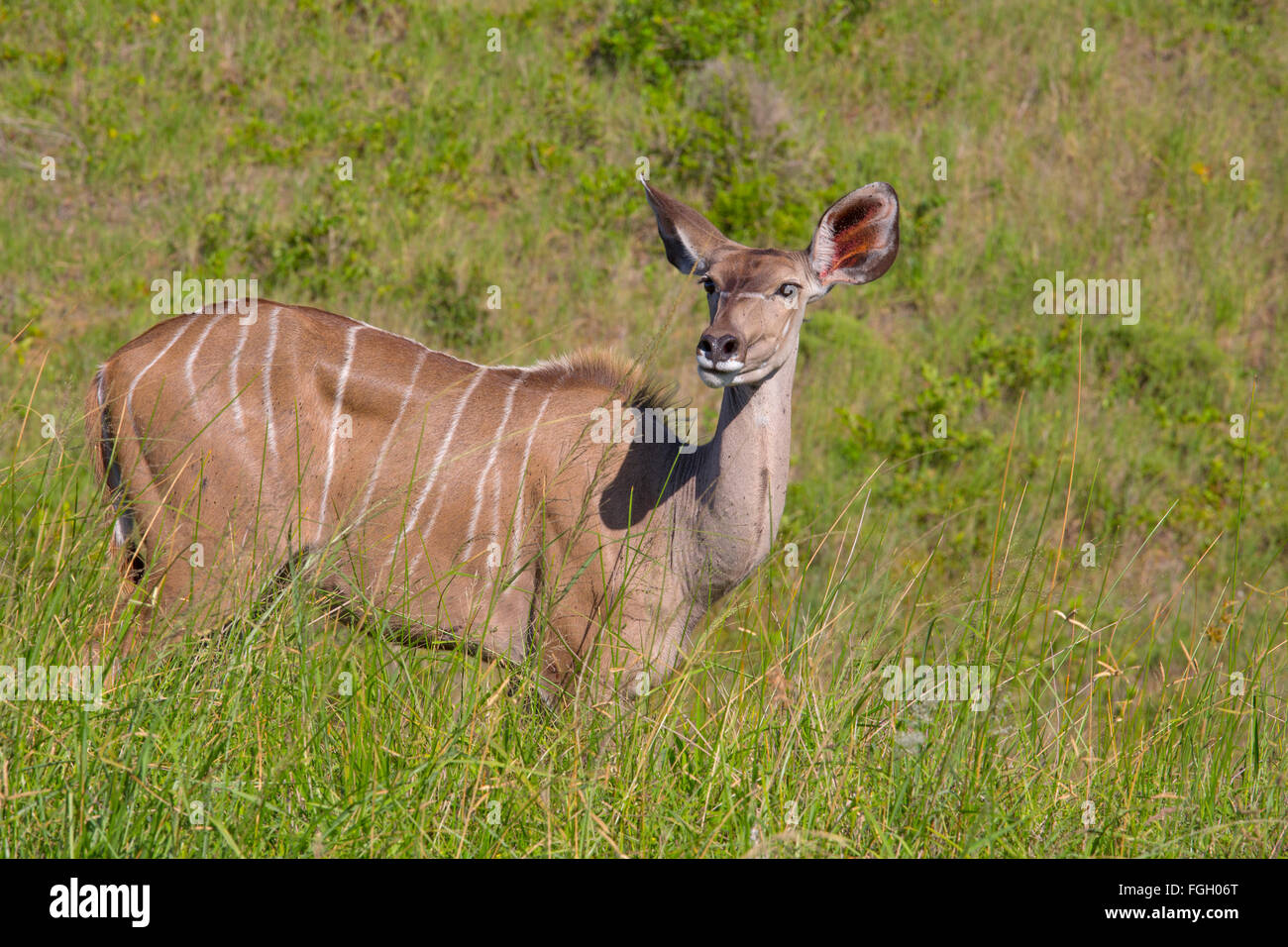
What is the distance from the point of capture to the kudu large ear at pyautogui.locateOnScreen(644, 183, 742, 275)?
14.1 feet

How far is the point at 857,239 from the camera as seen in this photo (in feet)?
14.0

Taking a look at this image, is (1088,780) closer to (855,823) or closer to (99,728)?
(855,823)

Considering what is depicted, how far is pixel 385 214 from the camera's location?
9.41 meters

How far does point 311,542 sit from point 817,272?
181cm

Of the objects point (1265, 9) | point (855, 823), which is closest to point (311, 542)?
point (855, 823)

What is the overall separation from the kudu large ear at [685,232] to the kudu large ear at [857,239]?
0.91 ft

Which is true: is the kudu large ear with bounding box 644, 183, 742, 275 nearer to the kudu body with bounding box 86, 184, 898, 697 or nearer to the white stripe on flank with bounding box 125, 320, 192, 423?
the kudu body with bounding box 86, 184, 898, 697

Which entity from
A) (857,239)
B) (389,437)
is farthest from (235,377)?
(857,239)

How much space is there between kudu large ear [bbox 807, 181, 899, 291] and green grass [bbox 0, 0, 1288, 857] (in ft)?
2.06

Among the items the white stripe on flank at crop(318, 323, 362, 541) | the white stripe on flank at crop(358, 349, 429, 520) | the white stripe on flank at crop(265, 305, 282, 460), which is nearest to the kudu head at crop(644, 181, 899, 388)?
the white stripe on flank at crop(358, 349, 429, 520)

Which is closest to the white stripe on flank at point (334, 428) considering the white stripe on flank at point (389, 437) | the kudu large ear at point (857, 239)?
the white stripe on flank at point (389, 437)

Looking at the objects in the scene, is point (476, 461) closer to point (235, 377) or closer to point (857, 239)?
point (235, 377)

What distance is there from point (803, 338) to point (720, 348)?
5.57m

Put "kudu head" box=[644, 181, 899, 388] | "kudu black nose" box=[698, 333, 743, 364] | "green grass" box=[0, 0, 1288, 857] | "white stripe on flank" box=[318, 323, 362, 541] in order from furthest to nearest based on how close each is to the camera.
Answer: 1. "white stripe on flank" box=[318, 323, 362, 541]
2. "kudu head" box=[644, 181, 899, 388]
3. "kudu black nose" box=[698, 333, 743, 364]
4. "green grass" box=[0, 0, 1288, 857]
